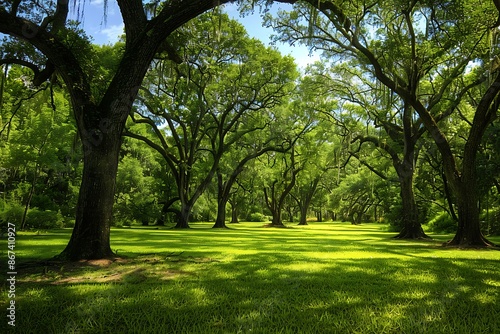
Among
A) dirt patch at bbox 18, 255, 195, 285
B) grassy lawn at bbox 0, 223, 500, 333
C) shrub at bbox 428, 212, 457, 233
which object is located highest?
shrub at bbox 428, 212, 457, 233

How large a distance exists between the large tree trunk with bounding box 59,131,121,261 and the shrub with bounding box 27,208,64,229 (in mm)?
14123

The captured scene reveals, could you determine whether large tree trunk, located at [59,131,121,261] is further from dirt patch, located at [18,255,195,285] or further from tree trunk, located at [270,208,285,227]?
tree trunk, located at [270,208,285,227]

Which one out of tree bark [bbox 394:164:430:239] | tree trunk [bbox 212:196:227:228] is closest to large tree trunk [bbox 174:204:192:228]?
tree trunk [bbox 212:196:227:228]

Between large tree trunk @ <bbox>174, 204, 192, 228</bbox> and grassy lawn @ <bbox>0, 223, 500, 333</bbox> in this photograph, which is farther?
large tree trunk @ <bbox>174, 204, 192, 228</bbox>

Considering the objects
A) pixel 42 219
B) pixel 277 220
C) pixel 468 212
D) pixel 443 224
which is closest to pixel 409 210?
pixel 468 212

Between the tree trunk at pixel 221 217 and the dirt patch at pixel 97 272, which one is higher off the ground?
the tree trunk at pixel 221 217

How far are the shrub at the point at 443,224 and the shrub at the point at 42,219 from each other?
86.0 feet

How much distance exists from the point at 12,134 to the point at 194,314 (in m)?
21.4

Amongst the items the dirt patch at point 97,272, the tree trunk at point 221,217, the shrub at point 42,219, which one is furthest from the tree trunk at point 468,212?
the shrub at point 42,219

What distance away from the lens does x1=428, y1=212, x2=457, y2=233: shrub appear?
2492cm

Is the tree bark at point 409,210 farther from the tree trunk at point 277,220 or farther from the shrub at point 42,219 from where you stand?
the shrub at point 42,219

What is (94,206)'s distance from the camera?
7059 millimetres

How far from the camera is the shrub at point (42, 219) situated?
18648 millimetres

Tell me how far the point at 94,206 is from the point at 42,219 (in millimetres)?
14898
